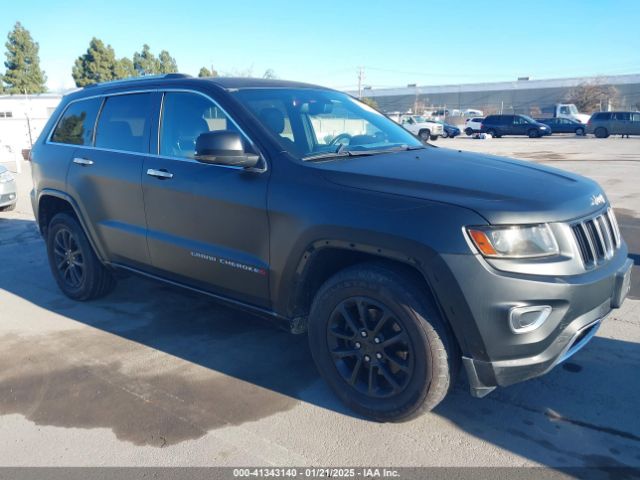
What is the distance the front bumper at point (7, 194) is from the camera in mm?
9516

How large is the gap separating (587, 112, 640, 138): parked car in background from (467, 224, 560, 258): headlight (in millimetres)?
36889

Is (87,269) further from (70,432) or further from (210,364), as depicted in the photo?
(70,432)

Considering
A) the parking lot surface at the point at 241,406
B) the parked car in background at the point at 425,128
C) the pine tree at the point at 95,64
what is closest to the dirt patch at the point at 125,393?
the parking lot surface at the point at 241,406

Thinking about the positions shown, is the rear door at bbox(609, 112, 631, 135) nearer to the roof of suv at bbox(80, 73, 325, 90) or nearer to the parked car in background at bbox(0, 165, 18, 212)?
the parked car in background at bbox(0, 165, 18, 212)

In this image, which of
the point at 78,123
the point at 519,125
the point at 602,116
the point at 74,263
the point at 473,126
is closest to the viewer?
the point at 78,123

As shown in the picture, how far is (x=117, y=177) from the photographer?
14.1 ft

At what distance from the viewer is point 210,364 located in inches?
155

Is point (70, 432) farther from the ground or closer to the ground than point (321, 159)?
closer to the ground

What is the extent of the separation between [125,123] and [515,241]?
316cm

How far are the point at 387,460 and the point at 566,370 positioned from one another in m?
1.55

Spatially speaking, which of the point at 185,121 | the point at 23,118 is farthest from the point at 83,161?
the point at 23,118

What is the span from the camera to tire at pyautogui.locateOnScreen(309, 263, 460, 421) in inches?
111

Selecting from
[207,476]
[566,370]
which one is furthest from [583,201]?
[207,476]

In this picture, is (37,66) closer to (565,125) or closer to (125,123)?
(565,125)
